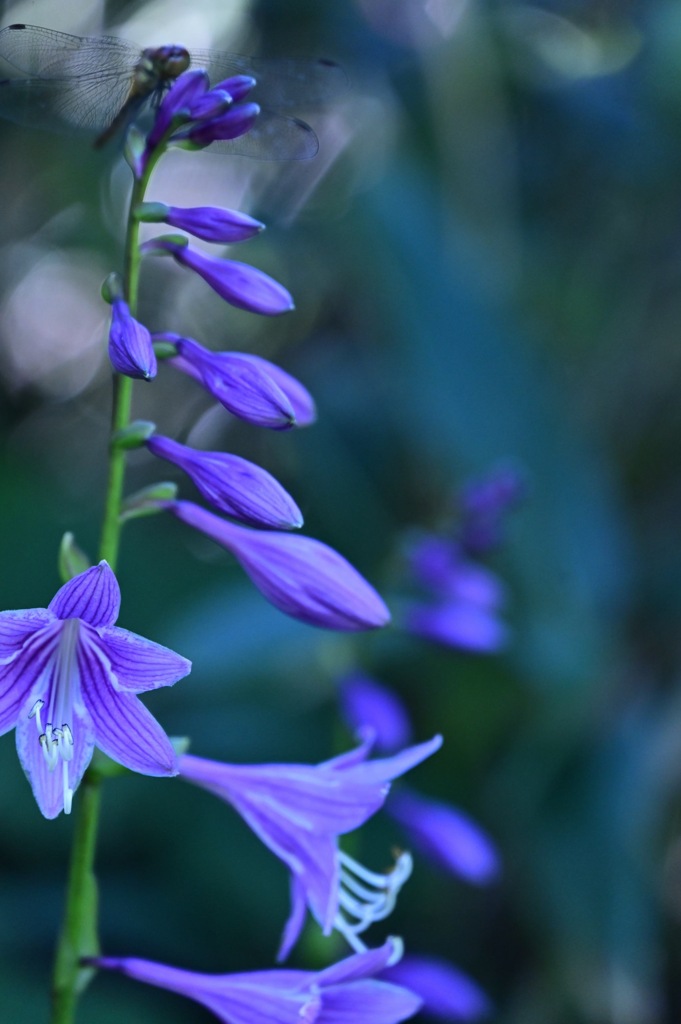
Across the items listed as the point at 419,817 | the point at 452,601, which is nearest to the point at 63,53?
the point at 452,601

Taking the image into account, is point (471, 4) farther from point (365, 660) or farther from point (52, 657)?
point (52, 657)

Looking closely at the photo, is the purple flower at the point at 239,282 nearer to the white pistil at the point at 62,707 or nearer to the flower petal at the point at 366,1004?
the white pistil at the point at 62,707

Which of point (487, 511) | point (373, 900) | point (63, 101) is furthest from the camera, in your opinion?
point (487, 511)

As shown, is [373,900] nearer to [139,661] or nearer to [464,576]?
[139,661]

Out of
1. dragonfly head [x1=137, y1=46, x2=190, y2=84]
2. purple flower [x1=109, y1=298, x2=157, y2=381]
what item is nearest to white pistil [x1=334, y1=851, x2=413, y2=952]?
purple flower [x1=109, y1=298, x2=157, y2=381]

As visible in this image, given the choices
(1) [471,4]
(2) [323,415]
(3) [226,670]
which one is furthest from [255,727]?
(1) [471,4]

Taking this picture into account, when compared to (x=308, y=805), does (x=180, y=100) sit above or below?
above
